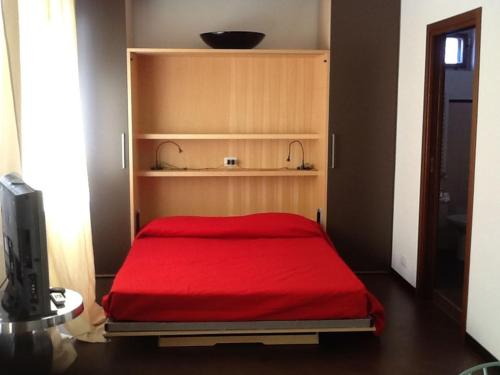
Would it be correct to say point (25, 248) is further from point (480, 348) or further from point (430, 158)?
point (430, 158)

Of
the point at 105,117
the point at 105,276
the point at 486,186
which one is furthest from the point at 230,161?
the point at 486,186

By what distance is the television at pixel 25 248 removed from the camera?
8.45 ft

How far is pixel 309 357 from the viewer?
347cm

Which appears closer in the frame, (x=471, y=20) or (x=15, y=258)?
(x=15, y=258)

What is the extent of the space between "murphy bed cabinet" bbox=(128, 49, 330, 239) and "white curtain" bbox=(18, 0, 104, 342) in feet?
3.58

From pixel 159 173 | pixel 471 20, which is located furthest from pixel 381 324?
pixel 159 173

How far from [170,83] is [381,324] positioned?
8.88 feet

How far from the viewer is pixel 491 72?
133 inches

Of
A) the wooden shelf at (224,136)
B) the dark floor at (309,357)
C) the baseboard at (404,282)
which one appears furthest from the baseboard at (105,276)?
the baseboard at (404,282)

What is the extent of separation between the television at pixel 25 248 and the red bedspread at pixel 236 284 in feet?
2.46

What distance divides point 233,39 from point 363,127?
4.15ft

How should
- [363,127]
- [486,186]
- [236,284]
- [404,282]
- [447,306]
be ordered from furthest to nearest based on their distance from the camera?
[363,127]
[404,282]
[447,306]
[236,284]
[486,186]

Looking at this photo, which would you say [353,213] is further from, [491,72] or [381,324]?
[491,72]

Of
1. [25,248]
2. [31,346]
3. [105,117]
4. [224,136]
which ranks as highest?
[105,117]
